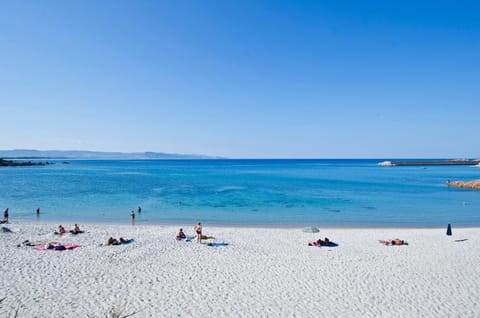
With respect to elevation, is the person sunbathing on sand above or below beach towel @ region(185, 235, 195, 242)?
above

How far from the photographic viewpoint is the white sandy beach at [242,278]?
25.0ft

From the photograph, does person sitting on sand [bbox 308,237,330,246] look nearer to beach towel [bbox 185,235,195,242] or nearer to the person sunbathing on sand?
beach towel [bbox 185,235,195,242]

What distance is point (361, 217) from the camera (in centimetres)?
2247

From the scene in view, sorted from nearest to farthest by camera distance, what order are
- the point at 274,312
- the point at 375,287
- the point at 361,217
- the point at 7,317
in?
the point at 7,317
the point at 274,312
the point at 375,287
the point at 361,217

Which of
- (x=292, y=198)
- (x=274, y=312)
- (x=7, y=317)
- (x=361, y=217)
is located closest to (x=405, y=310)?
(x=274, y=312)

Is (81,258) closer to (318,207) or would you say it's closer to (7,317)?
(7,317)

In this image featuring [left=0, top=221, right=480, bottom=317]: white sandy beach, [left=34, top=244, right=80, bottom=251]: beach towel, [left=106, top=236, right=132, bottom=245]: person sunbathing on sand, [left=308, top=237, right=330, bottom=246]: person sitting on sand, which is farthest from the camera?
[left=308, top=237, right=330, bottom=246]: person sitting on sand

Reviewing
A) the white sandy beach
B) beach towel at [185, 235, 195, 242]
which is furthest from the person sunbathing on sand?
beach towel at [185, 235, 195, 242]

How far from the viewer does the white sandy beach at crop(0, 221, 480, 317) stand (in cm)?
761

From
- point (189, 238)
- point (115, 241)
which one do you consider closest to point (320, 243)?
point (189, 238)

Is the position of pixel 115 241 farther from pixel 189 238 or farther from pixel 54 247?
pixel 189 238

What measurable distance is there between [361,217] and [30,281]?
21.3m

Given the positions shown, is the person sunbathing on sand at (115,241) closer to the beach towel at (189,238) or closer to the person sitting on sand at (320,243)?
the beach towel at (189,238)

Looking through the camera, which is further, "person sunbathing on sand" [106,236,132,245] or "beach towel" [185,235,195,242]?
"beach towel" [185,235,195,242]
